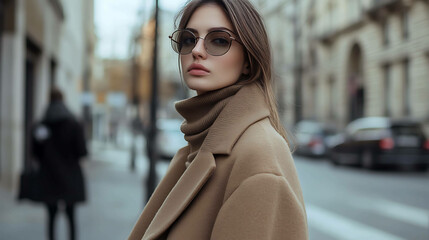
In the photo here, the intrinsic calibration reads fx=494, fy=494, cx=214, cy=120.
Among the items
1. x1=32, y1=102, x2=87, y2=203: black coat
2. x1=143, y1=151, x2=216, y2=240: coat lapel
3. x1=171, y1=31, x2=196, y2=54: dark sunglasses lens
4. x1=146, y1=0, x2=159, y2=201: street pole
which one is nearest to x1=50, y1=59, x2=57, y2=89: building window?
x1=146, y1=0, x2=159, y2=201: street pole

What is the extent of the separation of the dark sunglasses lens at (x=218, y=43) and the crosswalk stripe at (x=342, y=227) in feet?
17.0

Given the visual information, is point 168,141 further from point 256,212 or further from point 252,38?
point 256,212

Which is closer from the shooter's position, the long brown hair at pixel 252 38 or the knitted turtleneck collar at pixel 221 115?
the knitted turtleneck collar at pixel 221 115

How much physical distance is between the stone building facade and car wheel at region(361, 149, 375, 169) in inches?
233

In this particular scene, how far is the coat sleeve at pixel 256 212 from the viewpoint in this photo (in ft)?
3.89

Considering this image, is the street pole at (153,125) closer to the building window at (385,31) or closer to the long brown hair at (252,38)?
the long brown hair at (252,38)

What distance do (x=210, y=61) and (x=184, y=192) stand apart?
1.27 feet

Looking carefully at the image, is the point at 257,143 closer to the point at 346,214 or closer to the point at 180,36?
the point at 180,36

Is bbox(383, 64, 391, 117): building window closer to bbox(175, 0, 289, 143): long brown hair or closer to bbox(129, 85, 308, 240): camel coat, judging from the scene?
bbox(175, 0, 289, 143): long brown hair

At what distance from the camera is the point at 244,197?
1200 mm

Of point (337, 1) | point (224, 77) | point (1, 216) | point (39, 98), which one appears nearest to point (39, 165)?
point (1, 216)

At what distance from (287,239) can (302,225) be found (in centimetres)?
6

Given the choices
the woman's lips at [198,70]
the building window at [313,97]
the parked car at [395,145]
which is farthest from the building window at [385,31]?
the woman's lips at [198,70]

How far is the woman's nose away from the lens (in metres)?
1.44
